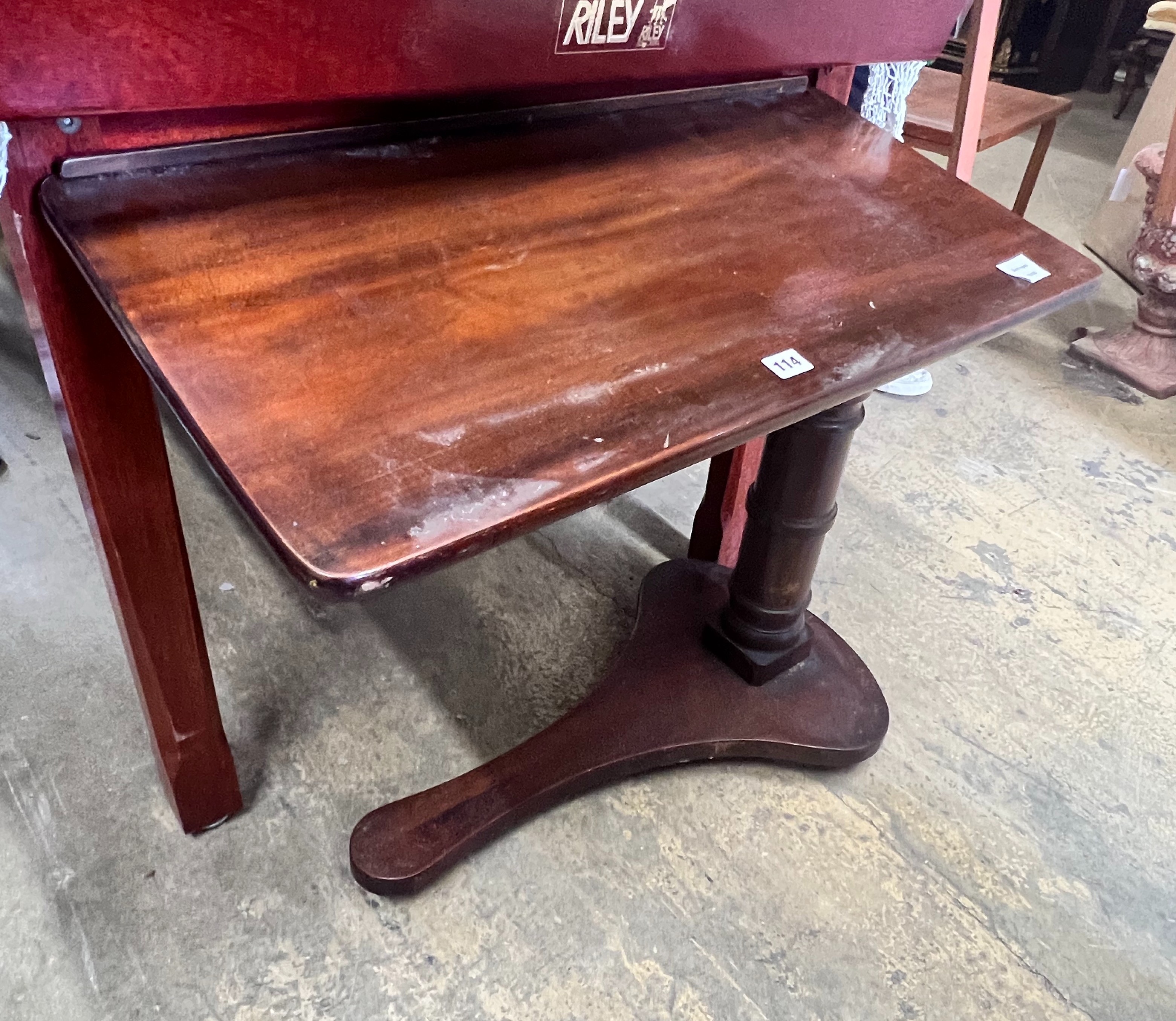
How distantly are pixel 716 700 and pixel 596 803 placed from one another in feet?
0.69

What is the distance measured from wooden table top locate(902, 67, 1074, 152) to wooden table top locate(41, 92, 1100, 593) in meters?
1.23

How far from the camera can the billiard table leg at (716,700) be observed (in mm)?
1108

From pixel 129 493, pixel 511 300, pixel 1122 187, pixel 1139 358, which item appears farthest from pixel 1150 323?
pixel 129 493

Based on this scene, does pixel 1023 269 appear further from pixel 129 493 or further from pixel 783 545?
pixel 129 493

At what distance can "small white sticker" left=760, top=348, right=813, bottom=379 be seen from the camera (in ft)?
2.23

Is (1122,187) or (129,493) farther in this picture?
(1122,187)

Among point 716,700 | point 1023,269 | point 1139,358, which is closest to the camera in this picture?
point 1023,269

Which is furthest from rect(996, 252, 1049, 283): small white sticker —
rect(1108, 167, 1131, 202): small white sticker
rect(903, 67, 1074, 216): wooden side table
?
rect(1108, 167, 1131, 202): small white sticker

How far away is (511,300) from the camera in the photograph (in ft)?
2.30

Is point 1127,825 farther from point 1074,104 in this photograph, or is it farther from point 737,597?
point 1074,104

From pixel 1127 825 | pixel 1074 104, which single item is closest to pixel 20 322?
pixel 1127 825

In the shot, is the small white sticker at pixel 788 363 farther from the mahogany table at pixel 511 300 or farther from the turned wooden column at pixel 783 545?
the turned wooden column at pixel 783 545

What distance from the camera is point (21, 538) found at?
5.13 feet

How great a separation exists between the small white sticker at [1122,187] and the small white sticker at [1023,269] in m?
2.21
